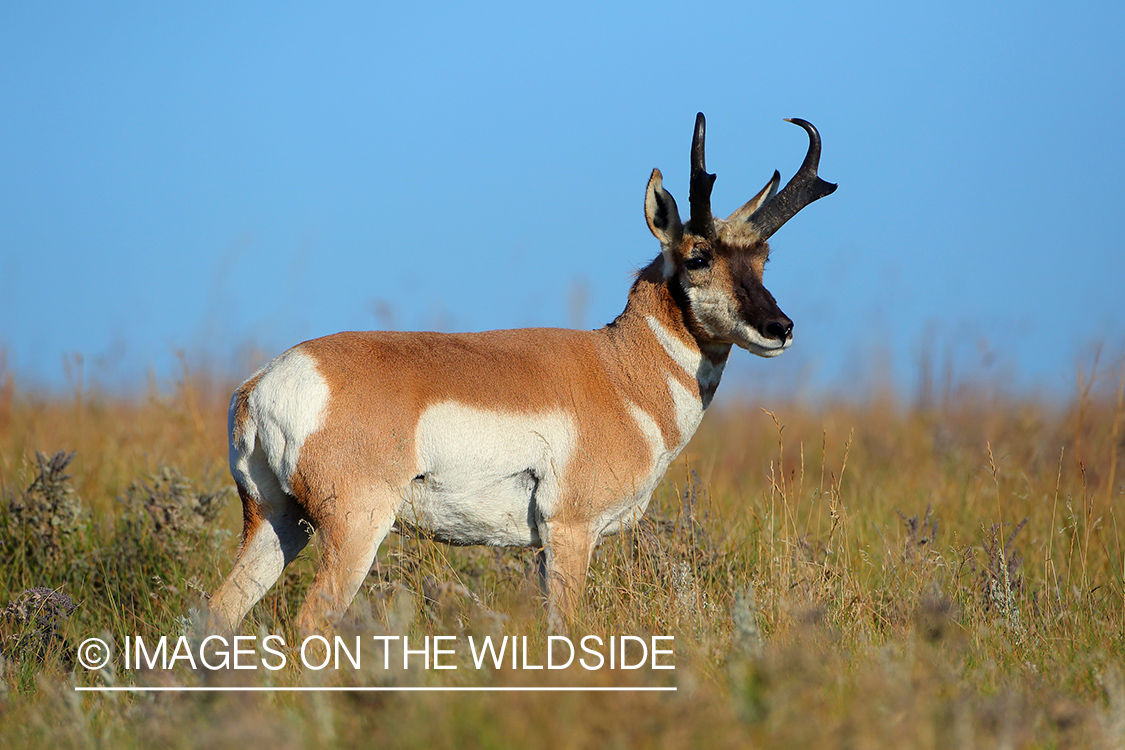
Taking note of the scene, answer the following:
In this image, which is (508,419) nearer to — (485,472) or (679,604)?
(485,472)

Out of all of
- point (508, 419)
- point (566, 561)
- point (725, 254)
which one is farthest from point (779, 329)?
point (566, 561)

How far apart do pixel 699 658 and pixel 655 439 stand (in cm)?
175

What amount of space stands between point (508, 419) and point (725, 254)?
1.56 metres

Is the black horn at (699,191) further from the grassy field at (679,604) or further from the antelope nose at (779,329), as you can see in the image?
the grassy field at (679,604)

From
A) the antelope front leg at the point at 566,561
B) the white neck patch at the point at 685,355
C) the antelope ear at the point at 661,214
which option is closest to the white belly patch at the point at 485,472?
the antelope front leg at the point at 566,561

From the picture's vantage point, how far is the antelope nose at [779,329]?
4.84 meters

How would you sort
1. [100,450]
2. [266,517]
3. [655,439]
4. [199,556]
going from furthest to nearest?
[100,450]
[199,556]
[655,439]
[266,517]

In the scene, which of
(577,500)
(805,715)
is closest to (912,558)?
(577,500)

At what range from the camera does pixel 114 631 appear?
5.48 m

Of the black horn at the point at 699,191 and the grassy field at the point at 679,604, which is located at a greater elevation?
the black horn at the point at 699,191

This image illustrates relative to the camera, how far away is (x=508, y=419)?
4656 millimetres

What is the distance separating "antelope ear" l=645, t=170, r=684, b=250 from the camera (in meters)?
5.26

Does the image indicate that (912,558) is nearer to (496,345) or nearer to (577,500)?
(577,500)

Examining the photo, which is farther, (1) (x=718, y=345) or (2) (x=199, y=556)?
(2) (x=199, y=556)
